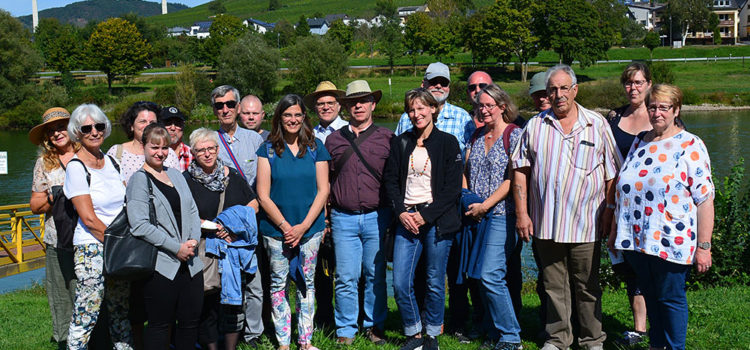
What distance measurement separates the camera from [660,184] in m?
4.26

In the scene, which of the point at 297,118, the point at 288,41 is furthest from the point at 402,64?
the point at 297,118

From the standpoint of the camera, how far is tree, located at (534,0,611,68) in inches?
2303

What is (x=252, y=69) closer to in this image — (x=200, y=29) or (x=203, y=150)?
(x=203, y=150)

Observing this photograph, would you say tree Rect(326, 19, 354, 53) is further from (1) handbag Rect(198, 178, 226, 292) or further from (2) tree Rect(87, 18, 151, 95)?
(1) handbag Rect(198, 178, 226, 292)

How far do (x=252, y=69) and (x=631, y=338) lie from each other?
48135mm

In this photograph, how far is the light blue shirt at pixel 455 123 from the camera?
5.93 metres

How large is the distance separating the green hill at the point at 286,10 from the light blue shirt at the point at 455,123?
125 m

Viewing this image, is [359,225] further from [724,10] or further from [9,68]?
[724,10]

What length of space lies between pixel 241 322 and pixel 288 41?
97383mm

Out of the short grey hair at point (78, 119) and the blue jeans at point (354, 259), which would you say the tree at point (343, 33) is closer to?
the blue jeans at point (354, 259)

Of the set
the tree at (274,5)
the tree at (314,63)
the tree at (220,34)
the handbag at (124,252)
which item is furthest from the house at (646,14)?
the handbag at (124,252)

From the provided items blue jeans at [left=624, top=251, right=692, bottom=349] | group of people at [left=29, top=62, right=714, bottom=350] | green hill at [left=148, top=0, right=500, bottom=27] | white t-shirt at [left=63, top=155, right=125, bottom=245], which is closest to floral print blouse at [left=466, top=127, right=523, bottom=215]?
group of people at [left=29, top=62, right=714, bottom=350]

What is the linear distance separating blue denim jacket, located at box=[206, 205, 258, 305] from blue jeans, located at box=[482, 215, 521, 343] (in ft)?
6.25

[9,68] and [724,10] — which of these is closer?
[9,68]
